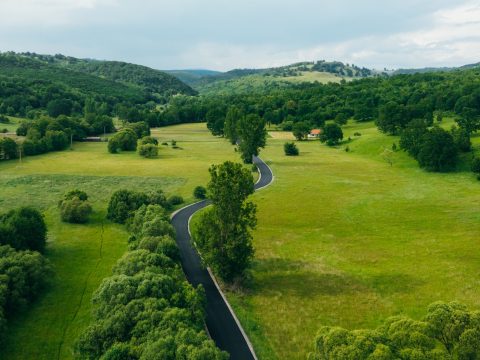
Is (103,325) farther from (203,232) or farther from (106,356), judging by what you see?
(203,232)

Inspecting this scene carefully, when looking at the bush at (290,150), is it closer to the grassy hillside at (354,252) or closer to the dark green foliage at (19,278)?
the grassy hillside at (354,252)

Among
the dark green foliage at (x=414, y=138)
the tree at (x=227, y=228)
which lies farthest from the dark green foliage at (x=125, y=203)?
the dark green foliage at (x=414, y=138)

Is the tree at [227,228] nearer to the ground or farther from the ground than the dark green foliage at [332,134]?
nearer to the ground

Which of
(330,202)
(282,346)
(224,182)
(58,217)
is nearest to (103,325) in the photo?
(282,346)

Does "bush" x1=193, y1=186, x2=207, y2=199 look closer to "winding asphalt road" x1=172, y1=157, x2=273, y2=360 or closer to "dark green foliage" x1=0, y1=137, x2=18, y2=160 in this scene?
"winding asphalt road" x1=172, y1=157, x2=273, y2=360

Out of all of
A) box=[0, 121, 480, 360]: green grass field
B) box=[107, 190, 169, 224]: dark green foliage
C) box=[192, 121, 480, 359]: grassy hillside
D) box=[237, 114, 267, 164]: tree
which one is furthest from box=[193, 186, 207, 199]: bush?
box=[237, 114, 267, 164]: tree

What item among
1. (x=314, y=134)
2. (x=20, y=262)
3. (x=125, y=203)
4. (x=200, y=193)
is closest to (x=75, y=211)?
(x=125, y=203)
